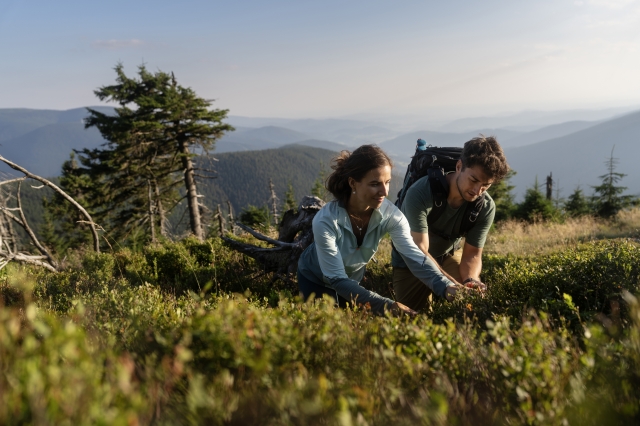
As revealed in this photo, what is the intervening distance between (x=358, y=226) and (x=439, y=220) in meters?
1.22

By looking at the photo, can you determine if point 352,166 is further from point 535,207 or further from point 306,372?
point 535,207

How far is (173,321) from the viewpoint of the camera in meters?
2.51

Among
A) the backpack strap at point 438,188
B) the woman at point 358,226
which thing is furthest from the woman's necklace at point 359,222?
the backpack strap at point 438,188

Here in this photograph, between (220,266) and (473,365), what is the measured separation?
21.0 ft

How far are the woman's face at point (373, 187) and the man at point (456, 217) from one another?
0.72 m

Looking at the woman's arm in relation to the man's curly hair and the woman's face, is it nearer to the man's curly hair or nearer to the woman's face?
the woman's face

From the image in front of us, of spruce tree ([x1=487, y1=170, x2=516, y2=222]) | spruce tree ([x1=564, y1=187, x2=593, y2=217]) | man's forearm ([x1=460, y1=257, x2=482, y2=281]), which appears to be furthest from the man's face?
spruce tree ([x1=564, y1=187, x2=593, y2=217])

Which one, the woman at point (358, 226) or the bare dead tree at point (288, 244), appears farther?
the bare dead tree at point (288, 244)

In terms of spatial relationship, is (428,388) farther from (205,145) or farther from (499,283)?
(205,145)

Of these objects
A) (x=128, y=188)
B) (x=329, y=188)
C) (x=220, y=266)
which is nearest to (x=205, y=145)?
(x=128, y=188)

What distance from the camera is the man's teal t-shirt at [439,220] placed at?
426 cm

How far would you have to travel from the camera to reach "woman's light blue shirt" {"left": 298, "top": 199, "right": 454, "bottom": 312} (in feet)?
11.5

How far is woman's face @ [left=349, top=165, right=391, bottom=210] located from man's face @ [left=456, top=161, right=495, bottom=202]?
899 mm

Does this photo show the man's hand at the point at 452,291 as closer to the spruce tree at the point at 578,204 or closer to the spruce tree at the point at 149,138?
the spruce tree at the point at 149,138
